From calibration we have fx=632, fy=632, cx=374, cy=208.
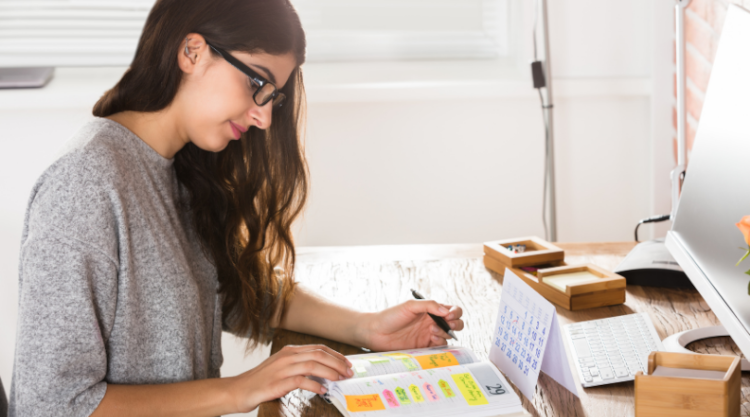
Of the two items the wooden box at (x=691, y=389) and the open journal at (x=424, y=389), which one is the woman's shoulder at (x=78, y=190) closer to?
the open journal at (x=424, y=389)

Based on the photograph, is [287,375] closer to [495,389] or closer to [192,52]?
[495,389]

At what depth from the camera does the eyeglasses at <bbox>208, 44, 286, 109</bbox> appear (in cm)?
94

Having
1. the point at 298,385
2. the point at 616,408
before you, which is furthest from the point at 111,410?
the point at 616,408

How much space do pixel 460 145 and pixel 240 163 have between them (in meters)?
0.93

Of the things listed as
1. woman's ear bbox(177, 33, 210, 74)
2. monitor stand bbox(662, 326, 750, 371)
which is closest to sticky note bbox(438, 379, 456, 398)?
monitor stand bbox(662, 326, 750, 371)

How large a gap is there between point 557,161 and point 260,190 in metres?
1.09

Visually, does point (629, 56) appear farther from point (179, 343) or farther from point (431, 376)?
point (179, 343)

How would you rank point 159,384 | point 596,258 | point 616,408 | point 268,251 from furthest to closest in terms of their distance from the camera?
point 596,258 < point 268,251 < point 159,384 < point 616,408

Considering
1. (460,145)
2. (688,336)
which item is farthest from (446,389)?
(460,145)

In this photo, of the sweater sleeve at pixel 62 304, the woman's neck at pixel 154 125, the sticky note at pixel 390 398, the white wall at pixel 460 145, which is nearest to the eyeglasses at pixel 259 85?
the woman's neck at pixel 154 125

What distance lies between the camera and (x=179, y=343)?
0.92 m

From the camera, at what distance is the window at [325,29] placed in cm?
199

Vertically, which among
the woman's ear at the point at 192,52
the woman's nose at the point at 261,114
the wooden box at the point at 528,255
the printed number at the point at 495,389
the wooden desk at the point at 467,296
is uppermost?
the woman's ear at the point at 192,52

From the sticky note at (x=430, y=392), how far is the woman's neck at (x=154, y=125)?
567mm
